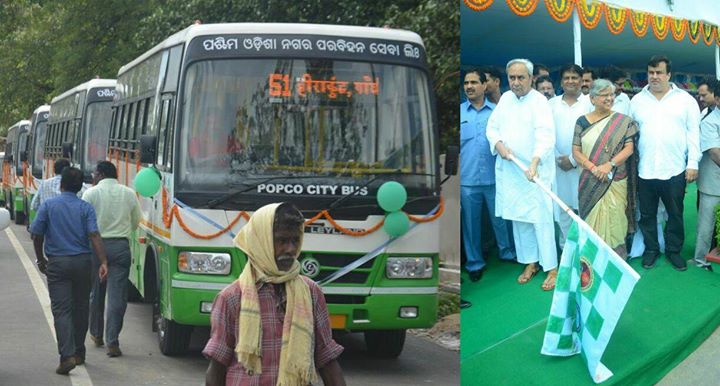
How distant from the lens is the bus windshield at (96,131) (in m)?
19.1

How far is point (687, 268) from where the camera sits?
434cm

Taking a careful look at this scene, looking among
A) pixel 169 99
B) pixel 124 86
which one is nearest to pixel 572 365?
pixel 169 99

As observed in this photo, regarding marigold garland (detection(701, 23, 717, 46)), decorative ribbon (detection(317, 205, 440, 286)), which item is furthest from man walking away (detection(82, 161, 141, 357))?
marigold garland (detection(701, 23, 717, 46))

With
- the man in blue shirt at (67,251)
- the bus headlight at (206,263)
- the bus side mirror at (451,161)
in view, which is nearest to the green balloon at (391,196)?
the bus side mirror at (451,161)

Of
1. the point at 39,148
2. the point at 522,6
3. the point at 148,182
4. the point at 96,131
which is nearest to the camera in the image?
the point at 522,6

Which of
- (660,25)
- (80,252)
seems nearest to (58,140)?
(80,252)

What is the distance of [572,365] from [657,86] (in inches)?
40.3

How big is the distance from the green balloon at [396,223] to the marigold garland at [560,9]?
4759mm

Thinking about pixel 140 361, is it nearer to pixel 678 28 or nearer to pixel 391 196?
pixel 391 196

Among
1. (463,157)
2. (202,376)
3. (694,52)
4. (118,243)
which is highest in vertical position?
(694,52)

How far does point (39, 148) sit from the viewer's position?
27.9 meters

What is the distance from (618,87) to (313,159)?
16.0 feet

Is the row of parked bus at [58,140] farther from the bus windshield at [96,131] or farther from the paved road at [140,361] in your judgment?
the paved road at [140,361]

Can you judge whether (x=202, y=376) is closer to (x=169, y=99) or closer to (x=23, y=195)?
(x=169, y=99)
